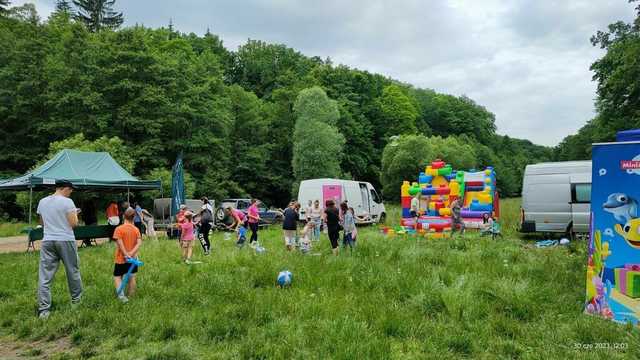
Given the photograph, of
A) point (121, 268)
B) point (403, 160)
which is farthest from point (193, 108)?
point (121, 268)

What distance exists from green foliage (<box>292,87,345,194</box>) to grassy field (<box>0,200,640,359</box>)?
111ft

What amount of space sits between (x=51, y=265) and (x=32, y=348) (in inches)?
60.0

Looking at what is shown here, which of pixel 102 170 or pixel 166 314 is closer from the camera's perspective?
pixel 166 314

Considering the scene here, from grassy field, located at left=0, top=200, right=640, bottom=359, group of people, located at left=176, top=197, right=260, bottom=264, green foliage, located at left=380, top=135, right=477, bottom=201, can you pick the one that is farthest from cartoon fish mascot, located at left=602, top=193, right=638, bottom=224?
green foliage, located at left=380, top=135, right=477, bottom=201

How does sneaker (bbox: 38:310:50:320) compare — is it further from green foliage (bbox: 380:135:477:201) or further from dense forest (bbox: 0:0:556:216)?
green foliage (bbox: 380:135:477:201)

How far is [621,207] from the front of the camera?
612 cm

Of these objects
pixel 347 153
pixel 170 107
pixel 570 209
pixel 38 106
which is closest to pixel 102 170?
pixel 570 209

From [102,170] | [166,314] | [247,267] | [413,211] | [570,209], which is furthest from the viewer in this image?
[413,211]

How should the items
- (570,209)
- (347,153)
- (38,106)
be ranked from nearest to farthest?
(570,209) → (38,106) → (347,153)

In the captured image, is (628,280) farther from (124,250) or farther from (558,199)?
(558,199)

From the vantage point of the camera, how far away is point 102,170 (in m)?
16.2

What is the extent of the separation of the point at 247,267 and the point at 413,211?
11.4m

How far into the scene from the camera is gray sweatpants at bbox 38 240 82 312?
258 inches

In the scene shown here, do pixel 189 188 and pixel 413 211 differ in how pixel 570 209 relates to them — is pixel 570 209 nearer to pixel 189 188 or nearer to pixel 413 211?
pixel 413 211
